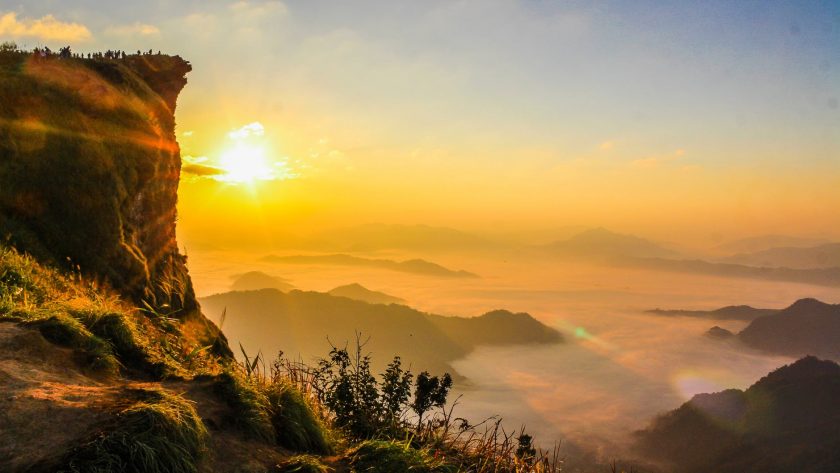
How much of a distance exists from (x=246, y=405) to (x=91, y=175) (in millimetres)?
12993

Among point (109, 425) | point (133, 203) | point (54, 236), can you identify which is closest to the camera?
point (109, 425)

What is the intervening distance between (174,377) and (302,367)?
2.73 metres

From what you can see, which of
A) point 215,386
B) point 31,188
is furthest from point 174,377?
point 31,188

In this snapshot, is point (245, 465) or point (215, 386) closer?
point (245, 465)

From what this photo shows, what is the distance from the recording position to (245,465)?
6.04 meters

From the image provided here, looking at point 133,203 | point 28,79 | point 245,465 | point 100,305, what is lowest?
point 245,465

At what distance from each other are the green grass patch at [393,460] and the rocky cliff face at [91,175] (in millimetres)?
11635

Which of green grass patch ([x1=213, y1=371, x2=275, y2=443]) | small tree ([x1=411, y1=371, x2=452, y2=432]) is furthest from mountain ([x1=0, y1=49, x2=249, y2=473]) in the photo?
small tree ([x1=411, y1=371, x2=452, y2=432])

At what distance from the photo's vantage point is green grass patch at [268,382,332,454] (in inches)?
285

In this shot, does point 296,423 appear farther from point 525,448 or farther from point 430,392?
point 525,448

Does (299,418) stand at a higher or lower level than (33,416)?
lower

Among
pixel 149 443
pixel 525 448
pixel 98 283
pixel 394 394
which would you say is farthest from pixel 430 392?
pixel 98 283

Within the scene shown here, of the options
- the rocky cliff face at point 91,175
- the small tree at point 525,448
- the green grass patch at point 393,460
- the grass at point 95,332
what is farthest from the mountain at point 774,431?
the grass at point 95,332

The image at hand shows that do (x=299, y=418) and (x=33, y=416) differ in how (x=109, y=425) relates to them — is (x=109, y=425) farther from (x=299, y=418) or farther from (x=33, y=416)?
(x=299, y=418)
